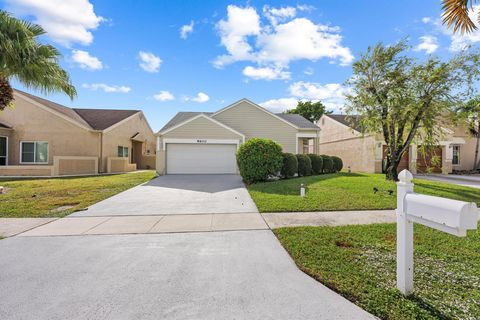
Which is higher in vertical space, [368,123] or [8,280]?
A: [368,123]

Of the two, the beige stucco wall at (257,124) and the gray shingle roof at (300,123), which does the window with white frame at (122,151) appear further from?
the gray shingle roof at (300,123)

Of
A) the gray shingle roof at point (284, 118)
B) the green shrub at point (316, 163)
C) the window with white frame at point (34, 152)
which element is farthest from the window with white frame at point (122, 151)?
the green shrub at point (316, 163)

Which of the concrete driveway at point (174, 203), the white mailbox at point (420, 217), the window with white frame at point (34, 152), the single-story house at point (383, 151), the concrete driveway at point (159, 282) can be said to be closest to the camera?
the white mailbox at point (420, 217)

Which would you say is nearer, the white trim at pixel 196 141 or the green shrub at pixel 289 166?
the green shrub at pixel 289 166

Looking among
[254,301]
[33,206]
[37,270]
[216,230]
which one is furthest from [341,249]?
[33,206]

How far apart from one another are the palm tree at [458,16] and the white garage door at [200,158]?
12830 millimetres

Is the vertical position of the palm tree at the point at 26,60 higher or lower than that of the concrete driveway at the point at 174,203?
higher

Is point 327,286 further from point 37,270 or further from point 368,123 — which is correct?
point 368,123

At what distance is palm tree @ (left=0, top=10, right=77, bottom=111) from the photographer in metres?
8.15

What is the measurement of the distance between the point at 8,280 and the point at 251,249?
355 cm

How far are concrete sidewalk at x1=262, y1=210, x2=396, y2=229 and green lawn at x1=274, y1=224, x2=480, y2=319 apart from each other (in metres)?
0.48

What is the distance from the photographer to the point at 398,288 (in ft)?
8.80

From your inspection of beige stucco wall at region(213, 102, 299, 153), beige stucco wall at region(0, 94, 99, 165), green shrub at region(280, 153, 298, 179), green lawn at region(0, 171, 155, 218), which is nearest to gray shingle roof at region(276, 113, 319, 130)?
beige stucco wall at region(213, 102, 299, 153)

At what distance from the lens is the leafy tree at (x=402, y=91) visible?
9.96 meters
